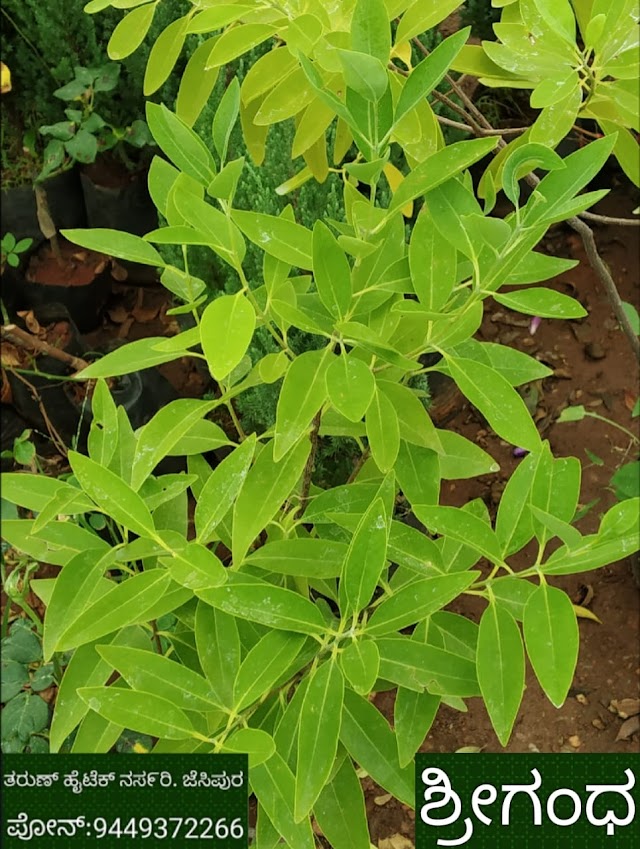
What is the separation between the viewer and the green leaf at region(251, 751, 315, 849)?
2.55ft

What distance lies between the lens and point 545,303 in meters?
0.77

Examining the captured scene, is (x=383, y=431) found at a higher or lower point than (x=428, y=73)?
lower

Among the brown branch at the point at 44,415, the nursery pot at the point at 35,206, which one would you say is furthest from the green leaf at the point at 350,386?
the nursery pot at the point at 35,206

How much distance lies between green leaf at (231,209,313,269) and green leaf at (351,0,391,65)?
0.15m

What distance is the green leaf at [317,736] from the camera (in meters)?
0.71

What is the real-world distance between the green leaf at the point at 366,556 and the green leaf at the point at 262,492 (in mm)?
102

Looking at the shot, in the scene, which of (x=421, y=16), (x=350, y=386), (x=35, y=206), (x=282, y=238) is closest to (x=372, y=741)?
(x=350, y=386)

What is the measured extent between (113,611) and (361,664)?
221mm

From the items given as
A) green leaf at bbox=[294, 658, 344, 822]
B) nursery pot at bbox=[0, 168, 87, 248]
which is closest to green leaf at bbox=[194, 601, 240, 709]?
green leaf at bbox=[294, 658, 344, 822]

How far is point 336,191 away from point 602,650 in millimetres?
1083

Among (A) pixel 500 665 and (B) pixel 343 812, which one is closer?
(A) pixel 500 665

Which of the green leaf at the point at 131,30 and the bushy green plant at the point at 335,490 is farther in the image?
the green leaf at the point at 131,30

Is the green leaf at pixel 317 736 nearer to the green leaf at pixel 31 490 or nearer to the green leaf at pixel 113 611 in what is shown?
the green leaf at pixel 113 611

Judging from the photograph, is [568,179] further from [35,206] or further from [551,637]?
[35,206]
